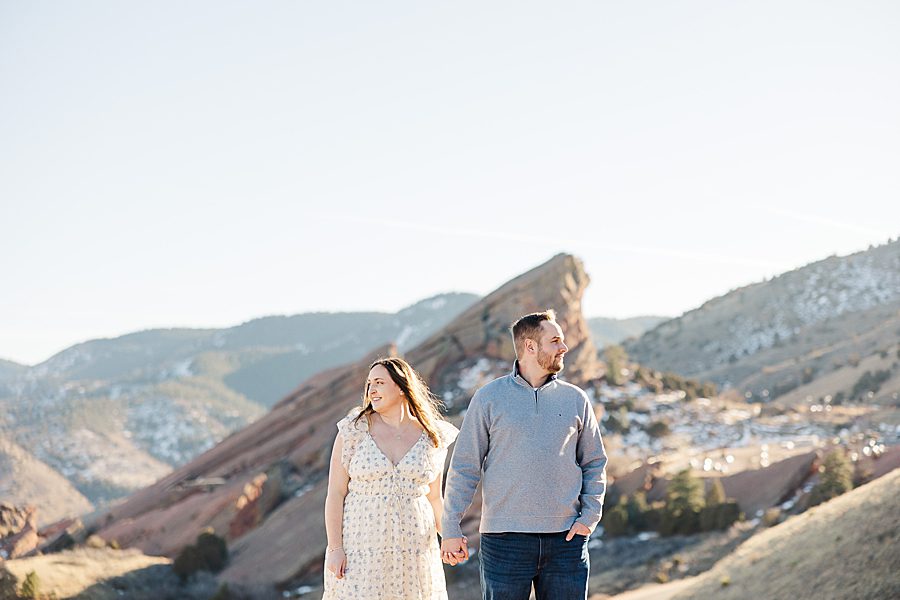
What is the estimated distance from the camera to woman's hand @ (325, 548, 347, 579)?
17.9 feet

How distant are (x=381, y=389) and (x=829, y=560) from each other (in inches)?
281

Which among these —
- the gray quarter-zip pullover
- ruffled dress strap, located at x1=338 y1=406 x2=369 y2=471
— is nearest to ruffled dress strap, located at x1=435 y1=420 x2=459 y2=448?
ruffled dress strap, located at x1=338 y1=406 x2=369 y2=471

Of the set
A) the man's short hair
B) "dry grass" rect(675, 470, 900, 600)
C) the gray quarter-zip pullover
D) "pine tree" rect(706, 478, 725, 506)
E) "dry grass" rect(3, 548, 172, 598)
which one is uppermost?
the man's short hair

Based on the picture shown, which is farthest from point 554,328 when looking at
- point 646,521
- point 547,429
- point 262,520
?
point 262,520

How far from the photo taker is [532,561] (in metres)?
4.79

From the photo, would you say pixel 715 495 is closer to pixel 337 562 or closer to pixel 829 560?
pixel 829 560

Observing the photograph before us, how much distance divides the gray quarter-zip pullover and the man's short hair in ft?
0.63

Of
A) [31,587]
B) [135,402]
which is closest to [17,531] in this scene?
[31,587]

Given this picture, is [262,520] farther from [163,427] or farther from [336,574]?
[163,427]

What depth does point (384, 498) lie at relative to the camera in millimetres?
5531

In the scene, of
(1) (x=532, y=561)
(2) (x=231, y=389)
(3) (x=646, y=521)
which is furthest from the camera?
(2) (x=231, y=389)

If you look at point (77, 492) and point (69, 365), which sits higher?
point (69, 365)

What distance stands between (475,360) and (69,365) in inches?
6550

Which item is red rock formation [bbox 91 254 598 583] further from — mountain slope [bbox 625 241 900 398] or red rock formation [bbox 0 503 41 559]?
mountain slope [bbox 625 241 900 398]
